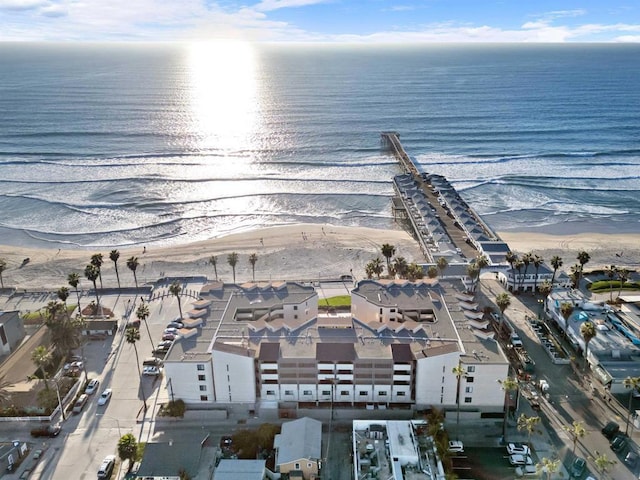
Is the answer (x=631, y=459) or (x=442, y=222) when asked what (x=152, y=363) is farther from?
(x=442, y=222)

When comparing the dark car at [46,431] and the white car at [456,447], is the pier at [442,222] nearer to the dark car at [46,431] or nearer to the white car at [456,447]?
the white car at [456,447]

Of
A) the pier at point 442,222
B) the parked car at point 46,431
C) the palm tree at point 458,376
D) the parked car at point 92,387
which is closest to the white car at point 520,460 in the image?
the palm tree at point 458,376

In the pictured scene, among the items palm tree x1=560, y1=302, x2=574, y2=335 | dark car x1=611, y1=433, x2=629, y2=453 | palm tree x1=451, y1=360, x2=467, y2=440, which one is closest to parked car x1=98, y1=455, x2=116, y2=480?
palm tree x1=451, y1=360, x2=467, y2=440

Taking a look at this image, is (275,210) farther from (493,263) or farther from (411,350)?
(411,350)

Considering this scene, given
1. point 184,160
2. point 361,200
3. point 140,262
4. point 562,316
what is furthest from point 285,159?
point 562,316

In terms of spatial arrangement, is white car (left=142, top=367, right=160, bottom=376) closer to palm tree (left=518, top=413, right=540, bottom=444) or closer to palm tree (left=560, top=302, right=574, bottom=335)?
palm tree (left=518, top=413, right=540, bottom=444)

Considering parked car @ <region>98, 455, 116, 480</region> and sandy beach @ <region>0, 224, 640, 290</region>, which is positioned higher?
parked car @ <region>98, 455, 116, 480</region>
